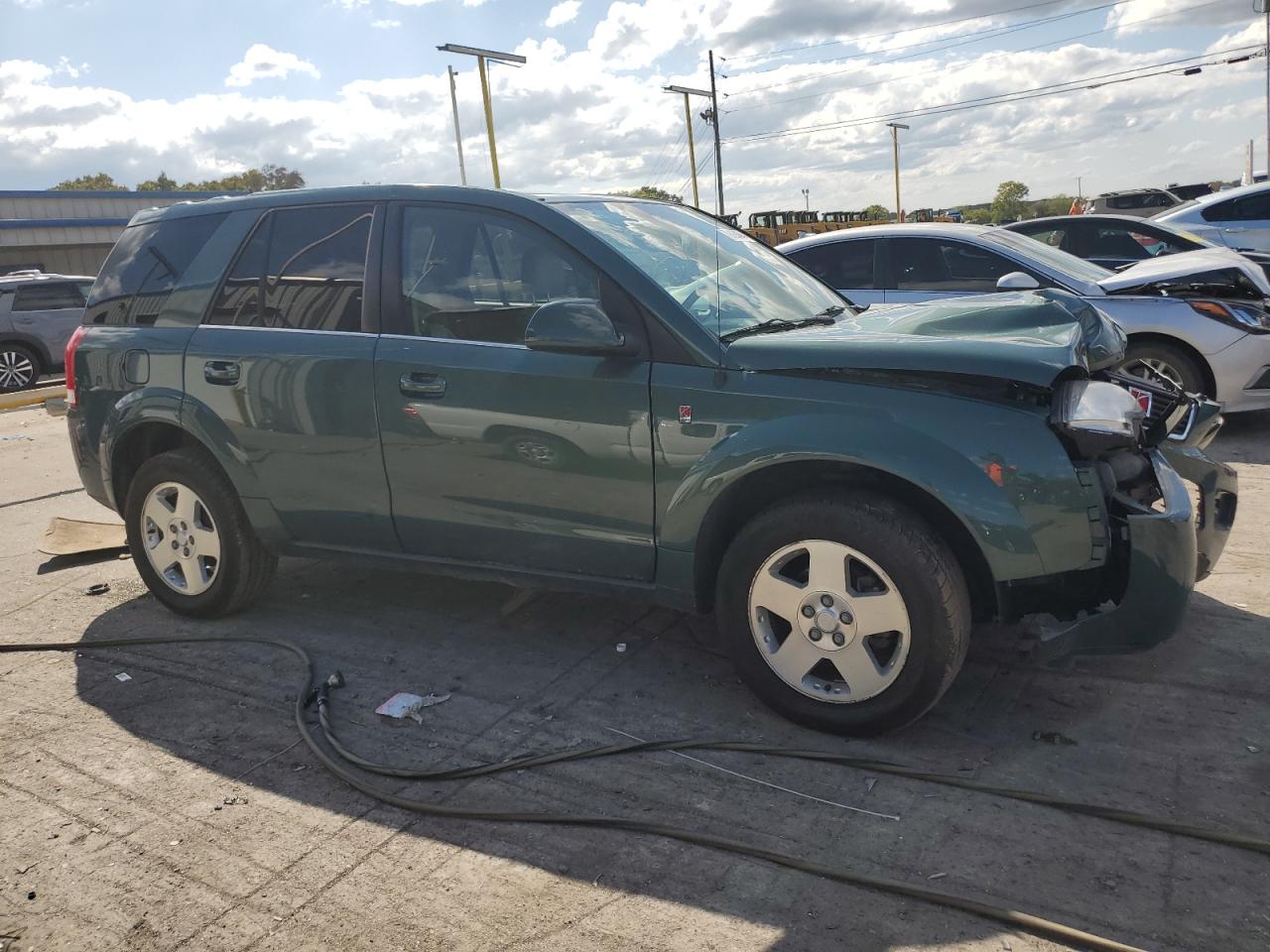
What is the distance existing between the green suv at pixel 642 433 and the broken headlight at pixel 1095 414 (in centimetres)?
1

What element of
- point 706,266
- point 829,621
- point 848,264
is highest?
point 706,266

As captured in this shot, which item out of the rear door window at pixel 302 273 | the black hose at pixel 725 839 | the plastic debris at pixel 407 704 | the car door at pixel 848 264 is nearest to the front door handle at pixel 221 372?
the rear door window at pixel 302 273

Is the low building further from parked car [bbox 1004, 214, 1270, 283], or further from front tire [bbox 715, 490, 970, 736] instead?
front tire [bbox 715, 490, 970, 736]

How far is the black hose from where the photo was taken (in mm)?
2607

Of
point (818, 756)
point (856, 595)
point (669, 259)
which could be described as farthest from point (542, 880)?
point (669, 259)

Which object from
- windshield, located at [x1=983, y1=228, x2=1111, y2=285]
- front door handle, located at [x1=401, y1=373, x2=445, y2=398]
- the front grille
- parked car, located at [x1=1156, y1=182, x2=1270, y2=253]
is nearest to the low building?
parked car, located at [x1=1156, y1=182, x2=1270, y2=253]

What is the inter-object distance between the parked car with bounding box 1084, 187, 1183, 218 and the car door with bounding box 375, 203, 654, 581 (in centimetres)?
2455

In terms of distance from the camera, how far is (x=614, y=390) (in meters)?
3.73

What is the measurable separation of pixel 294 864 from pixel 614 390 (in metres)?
1.78

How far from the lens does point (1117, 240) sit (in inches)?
393

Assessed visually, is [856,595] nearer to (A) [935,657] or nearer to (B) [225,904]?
(A) [935,657]

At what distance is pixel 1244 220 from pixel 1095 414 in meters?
12.9

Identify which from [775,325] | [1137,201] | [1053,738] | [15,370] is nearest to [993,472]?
[1053,738]

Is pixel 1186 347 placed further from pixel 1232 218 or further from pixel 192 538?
pixel 1232 218
